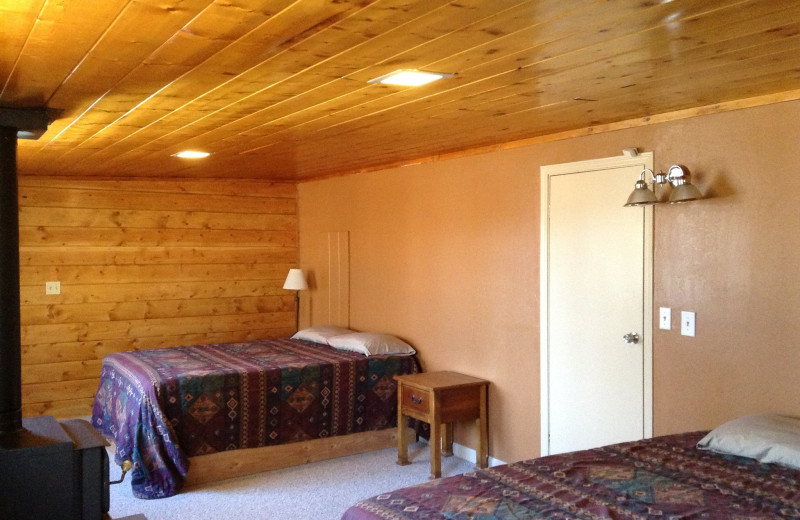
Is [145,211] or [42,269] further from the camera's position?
[145,211]

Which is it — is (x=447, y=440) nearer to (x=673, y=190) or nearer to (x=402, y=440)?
(x=402, y=440)

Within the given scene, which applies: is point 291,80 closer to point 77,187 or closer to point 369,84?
point 369,84

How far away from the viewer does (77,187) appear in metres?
5.71

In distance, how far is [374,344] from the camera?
5.01m

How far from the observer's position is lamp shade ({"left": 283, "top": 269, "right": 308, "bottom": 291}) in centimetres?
631

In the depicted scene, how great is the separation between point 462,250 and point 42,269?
3.27 metres

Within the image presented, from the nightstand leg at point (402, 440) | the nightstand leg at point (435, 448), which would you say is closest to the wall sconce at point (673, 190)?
the nightstand leg at point (435, 448)

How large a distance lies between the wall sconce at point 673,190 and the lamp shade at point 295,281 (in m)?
3.55

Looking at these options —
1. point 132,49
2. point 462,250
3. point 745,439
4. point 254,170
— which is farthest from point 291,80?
point 254,170

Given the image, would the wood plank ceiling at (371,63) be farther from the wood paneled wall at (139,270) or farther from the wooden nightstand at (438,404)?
the wood paneled wall at (139,270)

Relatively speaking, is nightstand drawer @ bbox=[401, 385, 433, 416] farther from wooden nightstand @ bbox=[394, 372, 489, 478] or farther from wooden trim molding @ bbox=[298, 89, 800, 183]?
wooden trim molding @ bbox=[298, 89, 800, 183]

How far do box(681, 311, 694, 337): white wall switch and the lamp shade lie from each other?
3662mm

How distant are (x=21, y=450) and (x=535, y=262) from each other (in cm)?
274

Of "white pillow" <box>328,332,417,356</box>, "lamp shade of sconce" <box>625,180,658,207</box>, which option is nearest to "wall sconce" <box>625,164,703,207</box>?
"lamp shade of sconce" <box>625,180,658,207</box>
